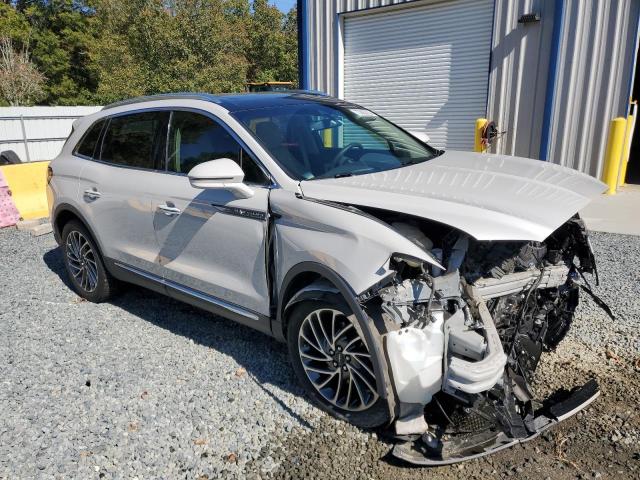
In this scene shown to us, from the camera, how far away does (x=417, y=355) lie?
258cm

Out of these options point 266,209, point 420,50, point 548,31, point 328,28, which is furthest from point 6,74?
point 266,209

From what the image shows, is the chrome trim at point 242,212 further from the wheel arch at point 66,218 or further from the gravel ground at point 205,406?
the wheel arch at point 66,218

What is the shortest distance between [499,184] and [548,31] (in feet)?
23.7

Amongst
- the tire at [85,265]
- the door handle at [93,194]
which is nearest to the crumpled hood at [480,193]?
the door handle at [93,194]

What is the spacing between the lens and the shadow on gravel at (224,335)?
11.8 feet

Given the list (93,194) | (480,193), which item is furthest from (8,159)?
(480,193)

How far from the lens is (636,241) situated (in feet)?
20.6

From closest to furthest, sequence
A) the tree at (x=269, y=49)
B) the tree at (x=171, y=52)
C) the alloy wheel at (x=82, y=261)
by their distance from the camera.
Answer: the alloy wheel at (x=82, y=261) → the tree at (x=171, y=52) → the tree at (x=269, y=49)

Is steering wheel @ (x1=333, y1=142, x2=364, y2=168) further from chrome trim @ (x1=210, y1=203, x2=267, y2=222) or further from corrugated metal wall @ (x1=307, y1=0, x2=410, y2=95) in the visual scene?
corrugated metal wall @ (x1=307, y1=0, x2=410, y2=95)

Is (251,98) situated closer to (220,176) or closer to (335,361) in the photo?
(220,176)

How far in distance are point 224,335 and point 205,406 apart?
100 cm

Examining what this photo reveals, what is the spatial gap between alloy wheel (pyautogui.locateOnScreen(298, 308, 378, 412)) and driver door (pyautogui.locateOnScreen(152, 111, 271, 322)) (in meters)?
0.44

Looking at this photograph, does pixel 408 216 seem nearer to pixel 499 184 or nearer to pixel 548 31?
pixel 499 184

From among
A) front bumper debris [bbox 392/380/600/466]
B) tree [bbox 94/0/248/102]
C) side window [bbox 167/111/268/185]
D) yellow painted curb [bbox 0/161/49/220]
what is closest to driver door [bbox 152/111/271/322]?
side window [bbox 167/111/268/185]
